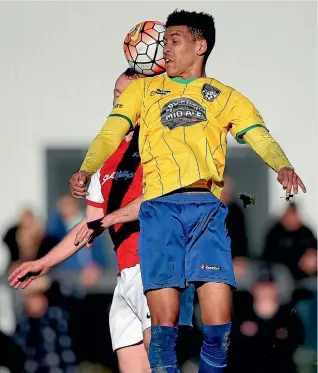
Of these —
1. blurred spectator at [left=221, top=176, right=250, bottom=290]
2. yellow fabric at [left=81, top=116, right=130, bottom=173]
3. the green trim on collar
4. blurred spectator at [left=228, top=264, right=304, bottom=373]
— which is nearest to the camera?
yellow fabric at [left=81, top=116, right=130, bottom=173]

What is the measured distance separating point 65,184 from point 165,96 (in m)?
3.67

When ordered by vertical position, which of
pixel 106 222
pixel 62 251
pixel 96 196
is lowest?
pixel 62 251

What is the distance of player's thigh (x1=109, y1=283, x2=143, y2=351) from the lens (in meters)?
6.03

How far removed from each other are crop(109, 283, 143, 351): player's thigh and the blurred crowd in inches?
68.4

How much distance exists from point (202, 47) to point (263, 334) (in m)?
2.93

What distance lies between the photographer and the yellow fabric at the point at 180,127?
5.14 meters

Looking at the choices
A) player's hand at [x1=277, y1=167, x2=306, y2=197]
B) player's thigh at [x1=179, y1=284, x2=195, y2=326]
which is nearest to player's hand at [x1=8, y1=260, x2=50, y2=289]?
player's thigh at [x1=179, y1=284, x2=195, y2=326]

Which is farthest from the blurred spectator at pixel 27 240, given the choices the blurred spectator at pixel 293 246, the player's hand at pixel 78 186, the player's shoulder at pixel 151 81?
the player's hand at pixel 78 186

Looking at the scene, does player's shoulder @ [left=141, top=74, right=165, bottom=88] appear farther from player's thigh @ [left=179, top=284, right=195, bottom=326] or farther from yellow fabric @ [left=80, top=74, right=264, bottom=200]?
player's thigh @ [left=179, top=284, right=195, bottom=326]

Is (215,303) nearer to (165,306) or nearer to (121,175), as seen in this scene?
(165,306)

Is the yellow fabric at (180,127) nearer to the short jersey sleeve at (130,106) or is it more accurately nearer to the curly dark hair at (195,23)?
the short jersey sleeve at (130,106)

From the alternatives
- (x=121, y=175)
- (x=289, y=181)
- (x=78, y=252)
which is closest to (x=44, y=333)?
(x=78, y=252)

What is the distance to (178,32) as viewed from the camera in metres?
5.41

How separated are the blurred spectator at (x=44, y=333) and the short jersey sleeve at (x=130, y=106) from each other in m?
2.92
